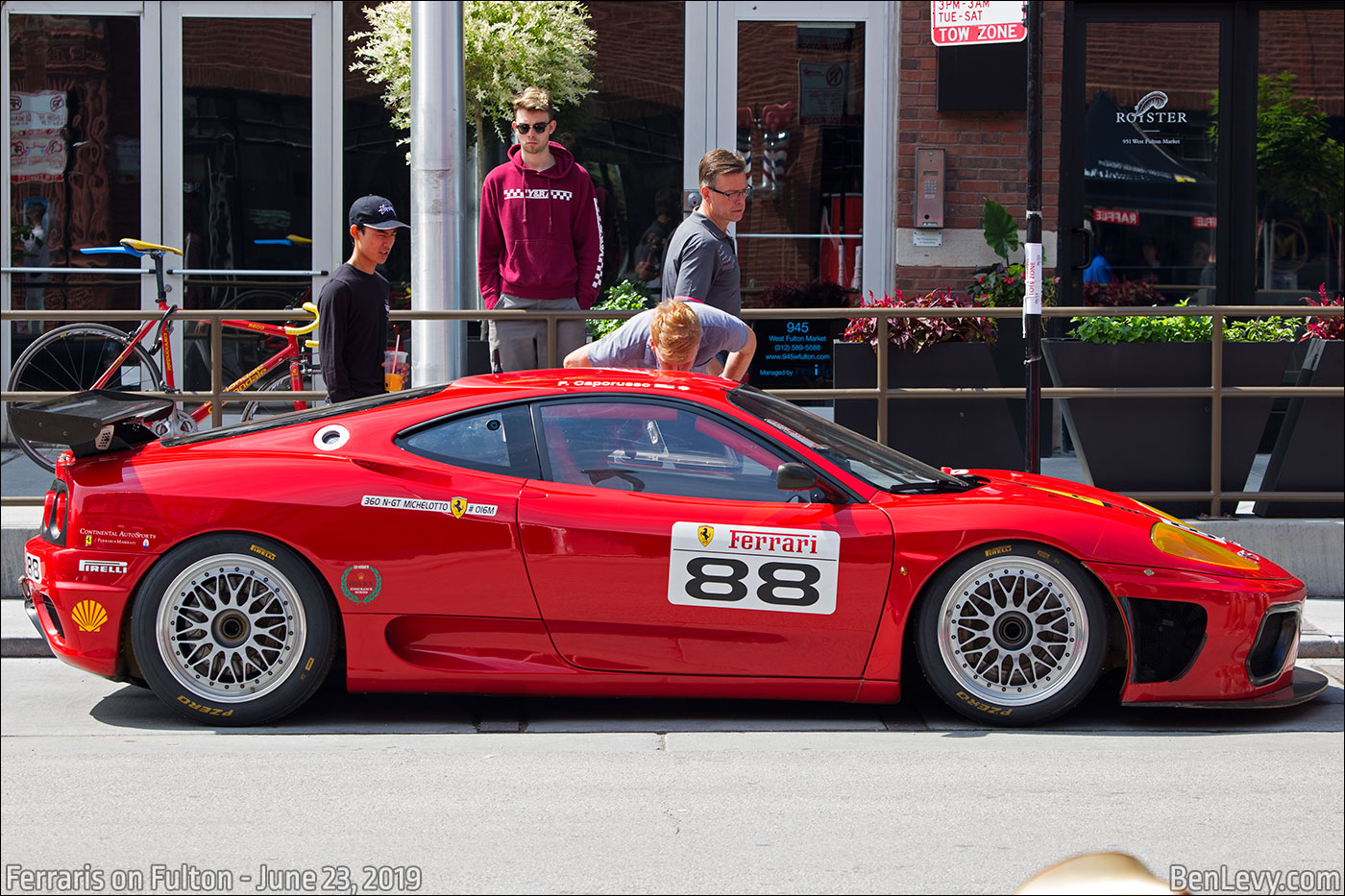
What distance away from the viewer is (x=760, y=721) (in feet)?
17.8

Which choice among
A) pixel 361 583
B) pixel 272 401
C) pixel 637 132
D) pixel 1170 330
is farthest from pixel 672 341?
pixel 637 132

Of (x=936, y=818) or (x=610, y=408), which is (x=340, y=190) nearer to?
(x=610, y=408)

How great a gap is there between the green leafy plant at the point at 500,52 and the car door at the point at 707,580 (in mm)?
5311

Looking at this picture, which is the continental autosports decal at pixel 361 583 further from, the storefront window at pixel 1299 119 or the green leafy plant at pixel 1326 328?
the storefront window at pixel 1299 119

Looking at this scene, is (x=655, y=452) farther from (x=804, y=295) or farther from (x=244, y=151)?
(x=244, y=151)

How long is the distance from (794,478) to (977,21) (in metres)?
Answer: 3.21

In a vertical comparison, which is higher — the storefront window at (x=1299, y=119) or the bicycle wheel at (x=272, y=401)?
the storefront window at (x=1299, y=119)

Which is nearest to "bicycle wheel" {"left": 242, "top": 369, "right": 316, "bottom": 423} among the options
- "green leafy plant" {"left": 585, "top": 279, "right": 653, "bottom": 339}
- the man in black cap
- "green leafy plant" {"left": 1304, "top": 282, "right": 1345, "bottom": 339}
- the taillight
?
the man in black cap

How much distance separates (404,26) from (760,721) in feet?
20.5

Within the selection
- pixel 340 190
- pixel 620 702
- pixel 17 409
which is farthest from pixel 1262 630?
pixel 340 190

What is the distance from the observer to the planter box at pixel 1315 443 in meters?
7.98

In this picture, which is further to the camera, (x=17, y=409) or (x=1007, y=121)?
(x=1007, y=121)

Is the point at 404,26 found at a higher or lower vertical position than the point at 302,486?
higher

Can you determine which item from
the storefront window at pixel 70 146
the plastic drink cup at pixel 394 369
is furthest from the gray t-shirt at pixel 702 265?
the storefront window at pixel 70 146
